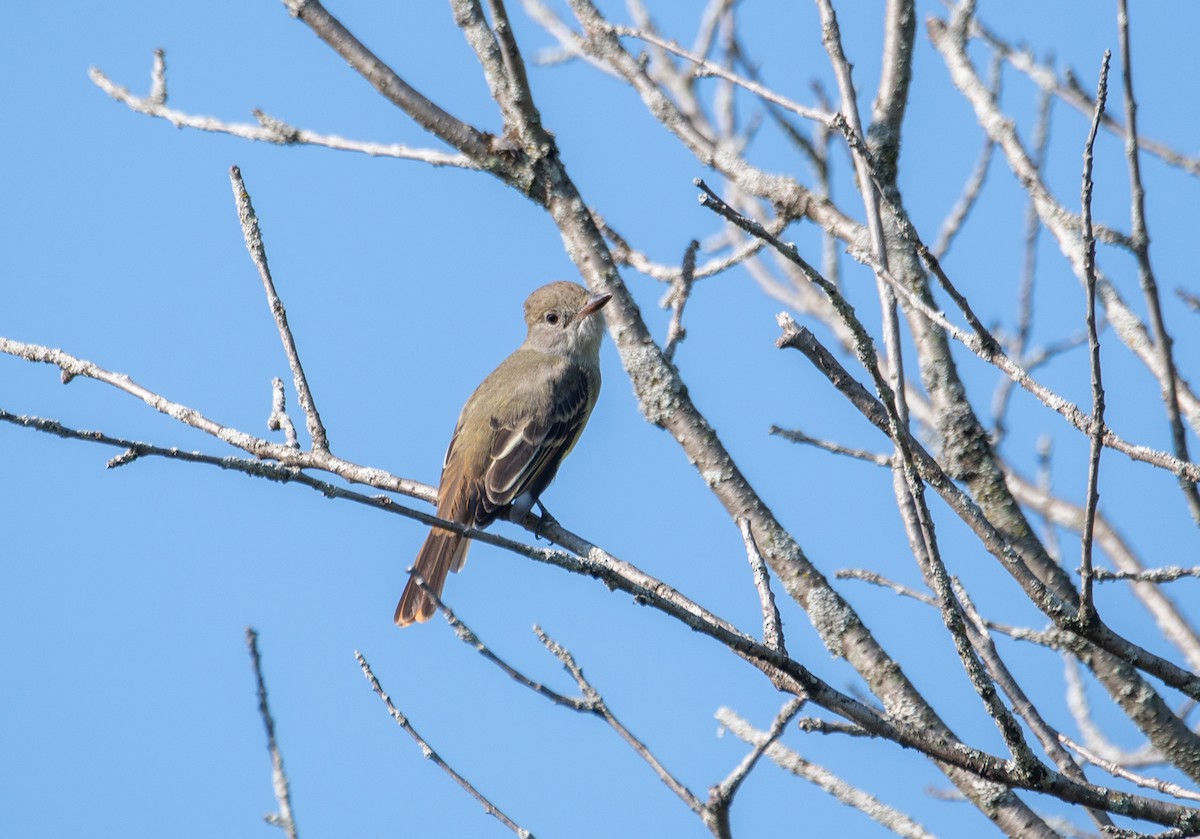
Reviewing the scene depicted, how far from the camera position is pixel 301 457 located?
16.0 ft

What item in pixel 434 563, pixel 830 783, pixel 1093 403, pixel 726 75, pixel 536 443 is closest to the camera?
pixel 1093 403

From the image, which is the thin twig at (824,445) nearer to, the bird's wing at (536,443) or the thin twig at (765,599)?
the thin twig at (765,599)

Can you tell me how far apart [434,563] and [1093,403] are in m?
4.74

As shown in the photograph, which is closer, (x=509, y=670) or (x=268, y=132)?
(x=509, y=670)

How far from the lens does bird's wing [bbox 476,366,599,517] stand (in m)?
7.36

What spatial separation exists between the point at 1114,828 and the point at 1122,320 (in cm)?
233

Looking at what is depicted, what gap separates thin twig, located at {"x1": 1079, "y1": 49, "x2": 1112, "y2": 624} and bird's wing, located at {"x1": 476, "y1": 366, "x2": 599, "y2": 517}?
4.51m

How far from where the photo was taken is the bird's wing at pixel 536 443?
290 inches

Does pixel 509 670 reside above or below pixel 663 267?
below

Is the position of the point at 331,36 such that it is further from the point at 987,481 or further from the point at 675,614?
the point at 675,614

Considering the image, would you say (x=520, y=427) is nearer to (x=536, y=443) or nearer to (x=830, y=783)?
(x=536, y=443)

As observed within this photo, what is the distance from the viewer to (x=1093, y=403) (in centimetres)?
296

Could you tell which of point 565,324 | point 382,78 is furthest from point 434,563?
point 382,78

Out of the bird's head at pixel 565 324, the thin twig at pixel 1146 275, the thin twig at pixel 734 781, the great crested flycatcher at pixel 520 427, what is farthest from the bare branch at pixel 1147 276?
the bird's head at pixel 565 324
